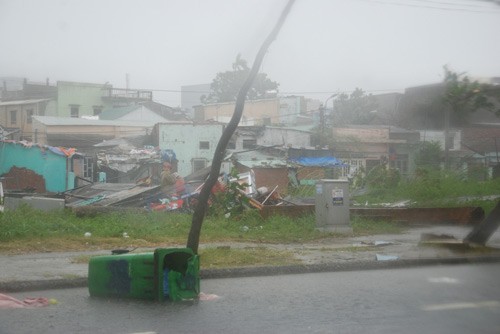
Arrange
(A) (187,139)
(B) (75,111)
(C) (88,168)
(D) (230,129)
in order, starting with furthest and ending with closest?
1. (B) (75,111)
2. (A) (187,139)
3. (C) (88,168)
4. (D) (230,129)

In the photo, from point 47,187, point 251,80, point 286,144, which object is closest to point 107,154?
point 47,187

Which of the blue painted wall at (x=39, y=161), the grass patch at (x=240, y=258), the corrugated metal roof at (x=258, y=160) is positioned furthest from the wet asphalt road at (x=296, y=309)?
the blue painted wall at (x=39, y=161)

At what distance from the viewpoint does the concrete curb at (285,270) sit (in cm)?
935

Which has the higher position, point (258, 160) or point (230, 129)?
point (230, 129)

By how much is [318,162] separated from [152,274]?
31114 millimetres

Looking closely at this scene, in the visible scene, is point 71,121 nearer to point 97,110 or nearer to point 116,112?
point 116,112

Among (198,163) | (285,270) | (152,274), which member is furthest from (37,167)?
(152,274)

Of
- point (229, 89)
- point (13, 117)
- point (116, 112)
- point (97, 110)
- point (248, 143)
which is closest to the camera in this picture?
point (248, 143)

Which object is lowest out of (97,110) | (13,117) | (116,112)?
(13,117)

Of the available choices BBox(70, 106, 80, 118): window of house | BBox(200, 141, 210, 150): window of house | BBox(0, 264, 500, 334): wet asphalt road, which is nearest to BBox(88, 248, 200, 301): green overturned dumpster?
BBox(0, 264, 500, 334): wet asphalt road

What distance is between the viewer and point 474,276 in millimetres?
10531

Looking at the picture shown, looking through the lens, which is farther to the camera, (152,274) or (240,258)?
(240,258)

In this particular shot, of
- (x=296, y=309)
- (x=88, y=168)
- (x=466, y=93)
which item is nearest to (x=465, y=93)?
(x=466, y=93)

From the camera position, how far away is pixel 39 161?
34312 millimetres
